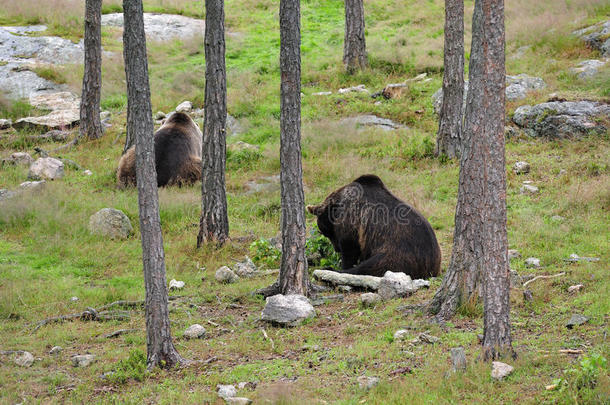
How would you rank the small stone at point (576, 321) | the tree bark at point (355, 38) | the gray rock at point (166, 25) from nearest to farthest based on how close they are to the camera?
the small stone at point (576, 321), the tree bark at point (355, 38), the gray rock at point (166, 25)

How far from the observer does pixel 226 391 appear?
228 inches

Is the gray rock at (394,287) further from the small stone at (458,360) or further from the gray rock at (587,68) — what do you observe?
the gray rock at (587,68)

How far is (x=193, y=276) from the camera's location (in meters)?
10.0

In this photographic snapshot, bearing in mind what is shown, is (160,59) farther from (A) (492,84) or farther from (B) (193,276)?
(A) (492,84)

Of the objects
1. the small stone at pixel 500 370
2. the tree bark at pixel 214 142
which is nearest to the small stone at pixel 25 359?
the tree bark at pixel 214 142

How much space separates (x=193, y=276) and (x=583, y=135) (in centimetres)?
997

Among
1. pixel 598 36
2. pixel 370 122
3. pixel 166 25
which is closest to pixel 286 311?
pixel 370 122

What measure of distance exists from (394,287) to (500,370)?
298 centimetres

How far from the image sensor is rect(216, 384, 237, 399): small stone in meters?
5.74

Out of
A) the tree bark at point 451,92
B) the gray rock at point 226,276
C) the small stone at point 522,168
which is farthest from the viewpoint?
the tree bark at point 451,92

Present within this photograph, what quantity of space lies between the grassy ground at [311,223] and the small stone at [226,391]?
84 millimetres

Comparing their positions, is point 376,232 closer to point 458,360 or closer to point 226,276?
point 226,276

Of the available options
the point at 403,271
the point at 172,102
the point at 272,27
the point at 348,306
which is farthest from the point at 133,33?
the point at 272,27

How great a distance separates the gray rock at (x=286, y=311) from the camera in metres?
7.73
